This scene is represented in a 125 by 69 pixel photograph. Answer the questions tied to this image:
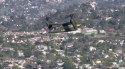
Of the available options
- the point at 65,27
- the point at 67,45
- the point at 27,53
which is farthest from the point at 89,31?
the point at 65,27

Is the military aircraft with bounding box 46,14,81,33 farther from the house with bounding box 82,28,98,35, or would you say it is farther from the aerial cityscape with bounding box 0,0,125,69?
the house with bounding box 82,28,98,35

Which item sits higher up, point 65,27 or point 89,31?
point 89,31

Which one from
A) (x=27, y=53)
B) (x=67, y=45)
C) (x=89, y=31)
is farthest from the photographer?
(x=89, y=31)

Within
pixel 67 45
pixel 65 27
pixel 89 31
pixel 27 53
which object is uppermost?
pixel 89 31

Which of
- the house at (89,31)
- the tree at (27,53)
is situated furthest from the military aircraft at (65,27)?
the house at (89,31)

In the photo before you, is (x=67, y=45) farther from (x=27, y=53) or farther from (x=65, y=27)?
(x=65, y=27)

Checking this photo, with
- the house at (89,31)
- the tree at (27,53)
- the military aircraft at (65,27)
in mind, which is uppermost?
the house at (89,31)

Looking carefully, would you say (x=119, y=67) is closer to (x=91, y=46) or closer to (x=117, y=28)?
(x=91, y=46)

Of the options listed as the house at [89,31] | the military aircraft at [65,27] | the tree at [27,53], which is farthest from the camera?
the house at [89,31]

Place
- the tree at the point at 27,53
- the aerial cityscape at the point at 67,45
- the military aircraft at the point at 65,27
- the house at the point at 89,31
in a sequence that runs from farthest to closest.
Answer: the house at the point at 89,31 → the tree at the point at 27,53 → the aerial cityscape at the point at 67,45 → the military aircraft at the point at 65,27

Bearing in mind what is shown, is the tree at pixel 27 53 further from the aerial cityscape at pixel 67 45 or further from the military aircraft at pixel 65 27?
the military aircraft at pixel 65 27

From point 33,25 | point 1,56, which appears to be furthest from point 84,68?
point 33,25

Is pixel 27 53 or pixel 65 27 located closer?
pixel 65 27
